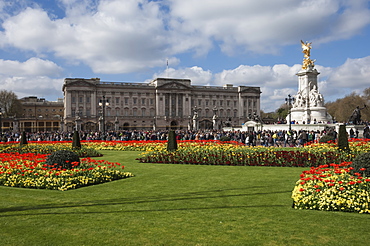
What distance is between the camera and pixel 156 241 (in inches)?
205

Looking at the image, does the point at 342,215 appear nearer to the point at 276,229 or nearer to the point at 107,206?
the point at 276,229

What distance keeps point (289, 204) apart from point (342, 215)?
44.6 inches

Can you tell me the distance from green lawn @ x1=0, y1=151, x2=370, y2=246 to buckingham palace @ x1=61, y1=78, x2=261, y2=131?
71.9 meters

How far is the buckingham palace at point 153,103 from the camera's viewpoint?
82938mm

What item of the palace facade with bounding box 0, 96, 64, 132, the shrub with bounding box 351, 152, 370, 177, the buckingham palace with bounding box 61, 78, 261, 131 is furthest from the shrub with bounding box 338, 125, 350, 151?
the palace facade with bounding box 0, 96, 64, 132

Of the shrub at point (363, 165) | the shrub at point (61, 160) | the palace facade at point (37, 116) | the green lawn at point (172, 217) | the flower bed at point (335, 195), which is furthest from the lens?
the palace facade at point (37, 116)

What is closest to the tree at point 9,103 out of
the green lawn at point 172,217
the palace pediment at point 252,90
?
the palace pediment at point 252,90

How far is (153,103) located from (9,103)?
37918mm

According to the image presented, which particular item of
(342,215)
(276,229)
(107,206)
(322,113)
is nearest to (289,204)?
(342,215)

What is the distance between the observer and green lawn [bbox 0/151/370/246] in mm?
5289

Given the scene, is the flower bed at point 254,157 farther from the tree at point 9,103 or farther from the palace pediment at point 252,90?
the palace pediment at point 252,90

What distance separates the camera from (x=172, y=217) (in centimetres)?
645

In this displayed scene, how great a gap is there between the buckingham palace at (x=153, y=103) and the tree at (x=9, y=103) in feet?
49.5

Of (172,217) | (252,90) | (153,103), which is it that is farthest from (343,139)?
(252,90)
